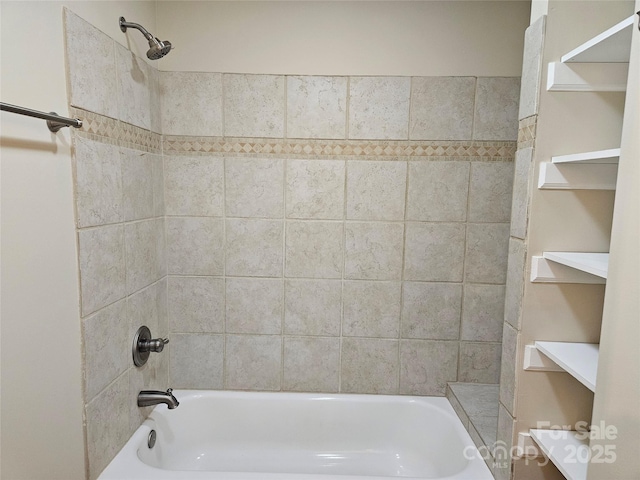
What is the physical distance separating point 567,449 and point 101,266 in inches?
58.0

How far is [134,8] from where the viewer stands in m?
1.59

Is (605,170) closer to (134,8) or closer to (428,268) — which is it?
(428,268)

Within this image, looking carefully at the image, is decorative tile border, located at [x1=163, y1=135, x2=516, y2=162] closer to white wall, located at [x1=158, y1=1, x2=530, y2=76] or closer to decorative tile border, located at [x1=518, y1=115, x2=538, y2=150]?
white wall, located at [x1=158, y1=1, x2=530, y2=76]

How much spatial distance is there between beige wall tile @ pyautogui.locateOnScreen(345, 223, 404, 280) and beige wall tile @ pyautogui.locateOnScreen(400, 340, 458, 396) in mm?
357

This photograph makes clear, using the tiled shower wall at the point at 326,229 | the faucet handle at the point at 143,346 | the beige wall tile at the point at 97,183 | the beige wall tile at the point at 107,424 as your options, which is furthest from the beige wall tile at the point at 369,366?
the beige wall tile at the point at 97,183

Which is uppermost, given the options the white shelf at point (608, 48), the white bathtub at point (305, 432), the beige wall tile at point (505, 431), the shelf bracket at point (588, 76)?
the white shelf at point (608, 48)

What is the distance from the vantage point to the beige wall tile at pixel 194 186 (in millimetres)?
1872

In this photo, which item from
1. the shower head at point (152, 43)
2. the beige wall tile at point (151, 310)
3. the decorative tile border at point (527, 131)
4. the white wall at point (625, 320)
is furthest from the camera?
the beige wall tile at point (151, 310)

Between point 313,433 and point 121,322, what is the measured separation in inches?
40.9

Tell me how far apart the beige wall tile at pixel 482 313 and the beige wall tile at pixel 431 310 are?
4cm

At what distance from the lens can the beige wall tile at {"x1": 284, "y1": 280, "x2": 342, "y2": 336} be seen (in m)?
1.92

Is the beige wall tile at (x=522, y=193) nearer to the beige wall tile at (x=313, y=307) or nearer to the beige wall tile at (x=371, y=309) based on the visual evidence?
the beige wall tile at (x=371, y=309)

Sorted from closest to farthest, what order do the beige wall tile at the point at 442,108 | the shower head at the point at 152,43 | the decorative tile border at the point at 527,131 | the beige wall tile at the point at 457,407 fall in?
the decorative tile border at the point at 527,131 → the shower head at the point at 152,43 → the beige wall tile at the point at 457,407 → the beige wall tile at the point at 442,108

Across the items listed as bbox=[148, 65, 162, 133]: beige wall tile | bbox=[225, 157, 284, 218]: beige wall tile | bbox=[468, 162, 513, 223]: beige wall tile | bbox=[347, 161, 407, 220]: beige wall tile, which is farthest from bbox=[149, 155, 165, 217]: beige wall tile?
bbox=[468, 162, 513, 223]: beige wall tile
